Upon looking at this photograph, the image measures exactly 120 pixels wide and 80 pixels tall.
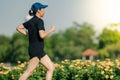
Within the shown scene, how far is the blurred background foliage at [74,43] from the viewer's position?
89.8 metres

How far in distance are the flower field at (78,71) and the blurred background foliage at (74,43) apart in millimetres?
76478

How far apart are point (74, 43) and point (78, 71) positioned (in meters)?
89.0

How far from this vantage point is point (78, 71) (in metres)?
10.5

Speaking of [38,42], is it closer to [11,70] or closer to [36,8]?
[36,8]

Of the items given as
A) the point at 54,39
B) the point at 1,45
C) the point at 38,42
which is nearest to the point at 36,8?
the point at 38,42

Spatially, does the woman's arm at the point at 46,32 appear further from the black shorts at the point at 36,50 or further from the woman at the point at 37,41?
the black shorts at the point at 36,50

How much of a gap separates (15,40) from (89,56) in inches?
1064

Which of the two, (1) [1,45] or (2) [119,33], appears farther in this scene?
(2) [119,33]

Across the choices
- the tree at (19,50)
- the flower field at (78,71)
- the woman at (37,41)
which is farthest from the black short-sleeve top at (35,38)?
the tree at (19,50)

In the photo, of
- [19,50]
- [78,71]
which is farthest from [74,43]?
[78,71]

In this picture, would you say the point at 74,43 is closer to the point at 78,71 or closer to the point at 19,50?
the point at 19,50

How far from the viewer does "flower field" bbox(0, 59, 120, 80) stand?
10.1 metres

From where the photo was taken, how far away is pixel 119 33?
10412cm

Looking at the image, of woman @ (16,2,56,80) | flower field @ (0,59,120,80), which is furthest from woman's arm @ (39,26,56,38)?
flower field @ (0,59,120,80)
